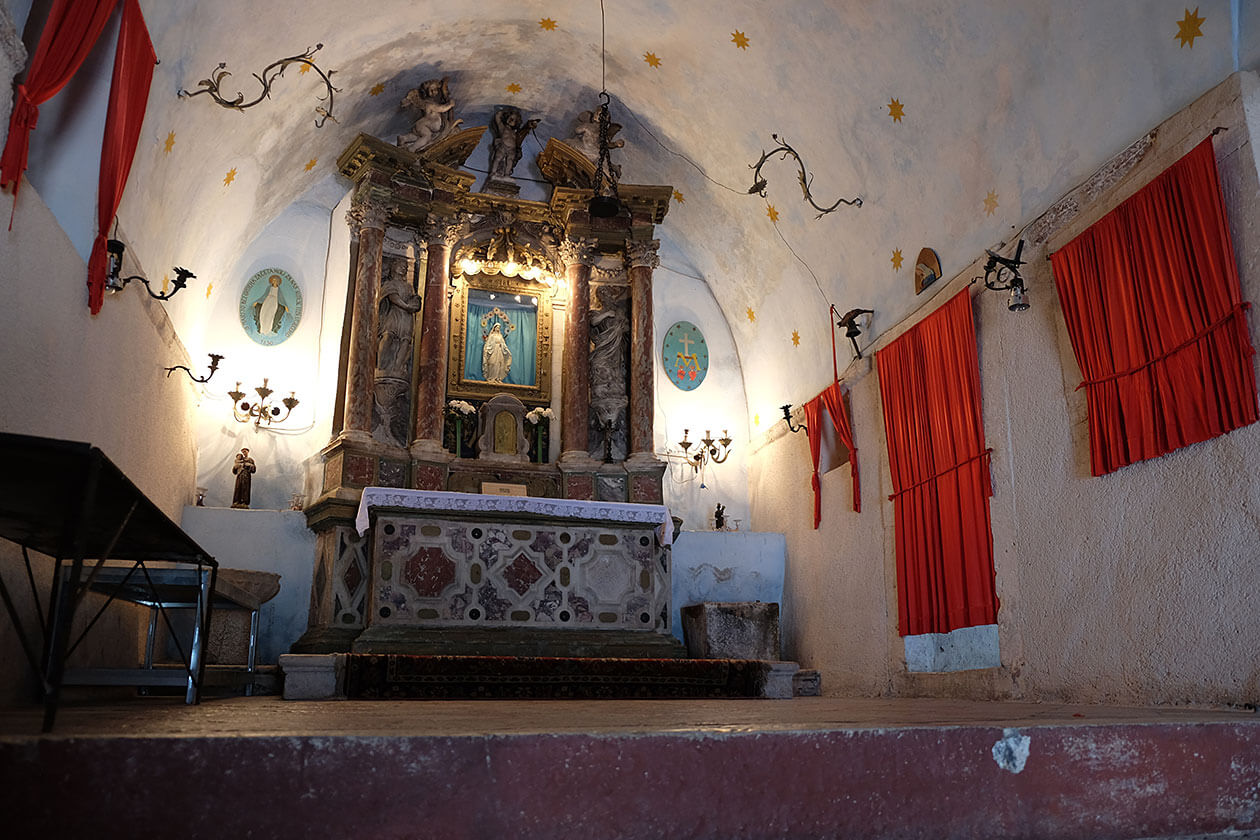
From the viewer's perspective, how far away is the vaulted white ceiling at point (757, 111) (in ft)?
18.4

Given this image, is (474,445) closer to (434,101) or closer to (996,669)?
(434,101)

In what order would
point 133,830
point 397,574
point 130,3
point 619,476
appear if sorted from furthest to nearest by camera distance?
point 619,476 → point 397,574 → point 130,3 → point 133,830

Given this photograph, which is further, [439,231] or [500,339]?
[500,339]

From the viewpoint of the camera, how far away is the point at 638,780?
179 centimetres

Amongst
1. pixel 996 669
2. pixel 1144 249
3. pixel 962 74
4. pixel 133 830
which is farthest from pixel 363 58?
pixel 133 830

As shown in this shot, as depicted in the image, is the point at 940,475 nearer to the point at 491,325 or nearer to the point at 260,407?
the point at 491,325

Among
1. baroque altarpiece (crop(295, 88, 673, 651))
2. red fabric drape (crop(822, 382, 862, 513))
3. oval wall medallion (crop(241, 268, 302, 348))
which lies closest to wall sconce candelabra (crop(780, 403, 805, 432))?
red fabric drape (crop(822, 382, 862, 513))

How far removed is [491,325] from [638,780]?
27.4 feet

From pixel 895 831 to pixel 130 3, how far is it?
5202mm

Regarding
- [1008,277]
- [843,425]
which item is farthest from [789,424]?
[1008,277]

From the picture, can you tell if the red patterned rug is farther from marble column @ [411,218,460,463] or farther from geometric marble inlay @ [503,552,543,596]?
marble column @ [411,218,460,463]

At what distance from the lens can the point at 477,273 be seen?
9.85 metres

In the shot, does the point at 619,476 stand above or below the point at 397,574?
above

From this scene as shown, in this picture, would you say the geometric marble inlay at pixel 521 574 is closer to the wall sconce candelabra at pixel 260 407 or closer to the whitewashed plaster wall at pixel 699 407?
the whitewashed plaster wall at pixel 699 407
